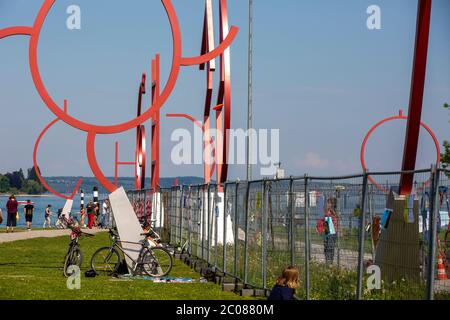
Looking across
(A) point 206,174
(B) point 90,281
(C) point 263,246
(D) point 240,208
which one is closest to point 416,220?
(C) point 263,246

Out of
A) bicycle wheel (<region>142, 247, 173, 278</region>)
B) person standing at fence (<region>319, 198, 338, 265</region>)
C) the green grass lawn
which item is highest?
person standing at fence (<region>319, 198, 338, 265</region>)

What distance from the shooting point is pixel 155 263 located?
70.4 feet

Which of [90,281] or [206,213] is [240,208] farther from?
[206,213]

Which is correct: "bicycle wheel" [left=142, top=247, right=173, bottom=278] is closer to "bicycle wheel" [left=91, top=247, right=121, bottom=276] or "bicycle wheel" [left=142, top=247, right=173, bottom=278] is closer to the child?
"bicycle wheel" [left=91, top=247, right=121, bottom=276]

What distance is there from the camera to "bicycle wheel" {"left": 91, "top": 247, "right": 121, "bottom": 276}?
2131cm

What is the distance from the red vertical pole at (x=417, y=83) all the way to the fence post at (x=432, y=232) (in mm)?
7646

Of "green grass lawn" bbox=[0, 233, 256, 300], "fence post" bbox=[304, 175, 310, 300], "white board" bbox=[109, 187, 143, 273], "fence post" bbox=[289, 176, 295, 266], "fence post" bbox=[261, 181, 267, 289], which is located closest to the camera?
"fence post" bbox=[304, 175, 310, 300]

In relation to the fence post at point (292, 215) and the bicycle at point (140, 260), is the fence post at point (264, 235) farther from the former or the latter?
the bicycle at point (140, 260)

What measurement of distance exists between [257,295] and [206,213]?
804 cm

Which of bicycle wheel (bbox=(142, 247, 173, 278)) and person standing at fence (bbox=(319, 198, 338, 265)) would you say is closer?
person standing at fence (bbox=(319, 198, 338, 265))

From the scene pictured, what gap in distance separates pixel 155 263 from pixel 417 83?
6655mm

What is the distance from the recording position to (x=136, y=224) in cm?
2267

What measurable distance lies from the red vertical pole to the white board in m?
6.39

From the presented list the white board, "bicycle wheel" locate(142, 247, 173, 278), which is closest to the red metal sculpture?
"bicycle wheel" locate(142, 247, 173, 278)
